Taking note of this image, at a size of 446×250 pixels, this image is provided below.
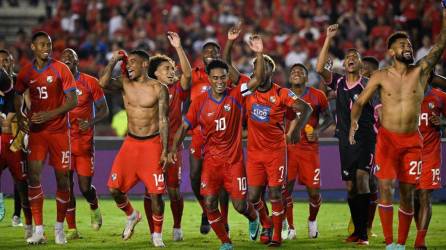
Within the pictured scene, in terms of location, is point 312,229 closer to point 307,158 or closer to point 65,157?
point 307,158

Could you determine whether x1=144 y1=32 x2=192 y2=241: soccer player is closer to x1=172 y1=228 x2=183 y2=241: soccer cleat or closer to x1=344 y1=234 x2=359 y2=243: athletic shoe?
x1=172 y1=228 x2=183 y2=241: soccer cleat

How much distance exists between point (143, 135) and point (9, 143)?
2521 mm

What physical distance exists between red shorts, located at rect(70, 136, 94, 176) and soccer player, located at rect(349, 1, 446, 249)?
4.40m

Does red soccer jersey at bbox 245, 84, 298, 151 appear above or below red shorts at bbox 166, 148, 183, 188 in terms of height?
above

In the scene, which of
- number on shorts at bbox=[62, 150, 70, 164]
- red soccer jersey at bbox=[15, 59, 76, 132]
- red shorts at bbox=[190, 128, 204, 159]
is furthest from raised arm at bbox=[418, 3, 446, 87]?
number on shorts at bbox=[62, 150, 70, 164]

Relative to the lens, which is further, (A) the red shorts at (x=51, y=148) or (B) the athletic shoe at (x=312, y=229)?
(B) the athletic shoe at (x=312, y=229)

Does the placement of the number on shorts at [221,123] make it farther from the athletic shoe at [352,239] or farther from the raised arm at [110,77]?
the athletic shoe at [352,239]

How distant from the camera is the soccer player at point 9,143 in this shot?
529 inches

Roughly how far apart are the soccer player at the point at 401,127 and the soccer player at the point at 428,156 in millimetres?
407

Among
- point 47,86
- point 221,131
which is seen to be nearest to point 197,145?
point 221,131

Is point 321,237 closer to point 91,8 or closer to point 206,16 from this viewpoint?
point 206,16

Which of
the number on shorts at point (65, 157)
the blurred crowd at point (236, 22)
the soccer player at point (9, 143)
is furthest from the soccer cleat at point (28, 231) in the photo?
the blurred crowd at point (236, 22)

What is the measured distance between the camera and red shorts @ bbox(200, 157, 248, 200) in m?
11.9

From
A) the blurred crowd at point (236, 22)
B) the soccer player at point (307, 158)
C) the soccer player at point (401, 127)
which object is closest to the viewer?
the soccer player at point (401, 127)
